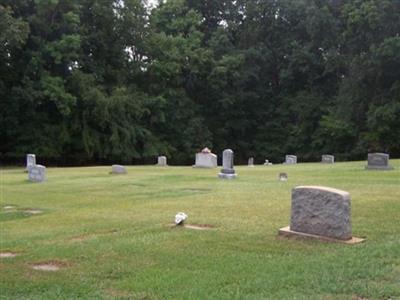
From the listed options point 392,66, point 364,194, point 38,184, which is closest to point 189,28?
point 392,66

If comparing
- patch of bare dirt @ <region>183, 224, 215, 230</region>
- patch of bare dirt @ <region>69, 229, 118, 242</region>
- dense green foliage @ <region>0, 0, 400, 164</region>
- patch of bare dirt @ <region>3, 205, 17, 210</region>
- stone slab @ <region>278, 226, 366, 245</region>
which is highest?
Result: dense green foliage @ <region>0, 0, 400, 164</region>

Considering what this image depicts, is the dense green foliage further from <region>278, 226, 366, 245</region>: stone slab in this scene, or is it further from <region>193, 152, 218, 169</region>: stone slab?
<region>278, 226, 366, 245</region>: stone slab

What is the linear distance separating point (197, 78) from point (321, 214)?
4382cm

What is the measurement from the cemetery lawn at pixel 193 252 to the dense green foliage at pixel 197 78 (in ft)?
84.3

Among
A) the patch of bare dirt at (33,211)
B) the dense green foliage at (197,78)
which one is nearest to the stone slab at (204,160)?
the dense green foliage at (197,78)

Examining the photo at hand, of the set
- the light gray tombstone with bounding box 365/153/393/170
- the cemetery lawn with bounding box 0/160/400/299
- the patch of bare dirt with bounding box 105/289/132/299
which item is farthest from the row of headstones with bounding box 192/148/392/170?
the patch of bare dirt with bounding box 105/289/132/299

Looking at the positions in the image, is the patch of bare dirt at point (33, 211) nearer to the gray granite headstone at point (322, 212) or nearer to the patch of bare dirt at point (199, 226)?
the patch of bare dirt at point (199, 226)

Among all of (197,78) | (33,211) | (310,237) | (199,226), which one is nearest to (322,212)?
(310,237)

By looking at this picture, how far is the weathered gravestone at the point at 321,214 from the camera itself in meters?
7.71

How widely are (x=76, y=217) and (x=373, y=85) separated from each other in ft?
117

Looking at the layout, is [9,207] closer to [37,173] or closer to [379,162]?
[37,173]

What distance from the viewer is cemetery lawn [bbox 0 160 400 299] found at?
5.66m

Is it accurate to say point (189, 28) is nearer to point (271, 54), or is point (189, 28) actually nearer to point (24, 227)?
point (271, 54)

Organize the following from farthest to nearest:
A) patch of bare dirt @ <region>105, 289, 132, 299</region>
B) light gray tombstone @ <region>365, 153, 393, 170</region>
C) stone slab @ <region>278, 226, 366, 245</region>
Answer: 1. light gray tombstone @ <region>365, 153, 393, 170</region>
2. stone slab @ <region>278, 226, 366, 245</region>
3. patch of bare dirt @ <region>105, 289, 132, 299</region>
